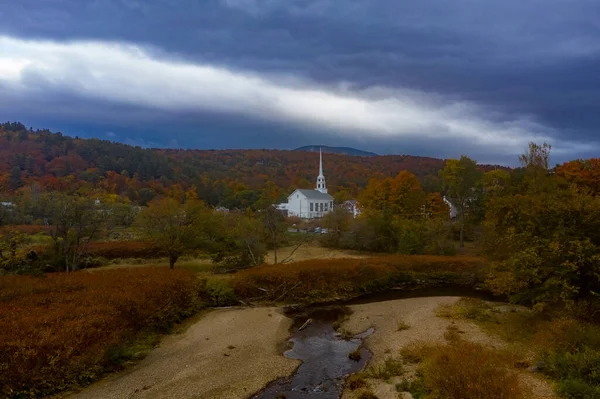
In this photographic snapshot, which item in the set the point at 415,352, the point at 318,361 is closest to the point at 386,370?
the point at 415,352

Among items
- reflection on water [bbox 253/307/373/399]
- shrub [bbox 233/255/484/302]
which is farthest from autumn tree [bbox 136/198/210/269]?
reflection on water [bbox 253/307/373/399]

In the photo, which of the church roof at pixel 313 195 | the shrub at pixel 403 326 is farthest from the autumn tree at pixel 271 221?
the church roof at pixel 313 195

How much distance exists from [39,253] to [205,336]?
22.9 m

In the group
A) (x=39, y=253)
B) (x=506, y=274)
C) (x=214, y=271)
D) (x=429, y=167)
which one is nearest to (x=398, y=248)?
(x=214, y=271)

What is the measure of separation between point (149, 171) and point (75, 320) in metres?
105

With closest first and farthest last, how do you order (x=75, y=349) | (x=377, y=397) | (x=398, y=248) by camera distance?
(x=377, y=397) → (x=75, y=349) → (x=398, y=248)

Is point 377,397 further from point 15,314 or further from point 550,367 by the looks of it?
point 15,314

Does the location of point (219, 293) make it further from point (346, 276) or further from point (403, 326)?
point (403, 326)

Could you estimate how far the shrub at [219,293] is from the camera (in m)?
26.9

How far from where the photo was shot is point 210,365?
1627cm

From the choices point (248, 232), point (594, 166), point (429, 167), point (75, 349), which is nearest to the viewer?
point (75, 349)

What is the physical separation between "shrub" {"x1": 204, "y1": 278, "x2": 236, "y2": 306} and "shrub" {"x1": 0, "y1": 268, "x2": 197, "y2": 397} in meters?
1.66

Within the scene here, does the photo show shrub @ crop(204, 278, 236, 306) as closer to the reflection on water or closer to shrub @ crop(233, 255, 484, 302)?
shrub @ crop(233, 255, 484, 302)

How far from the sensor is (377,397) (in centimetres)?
1325
